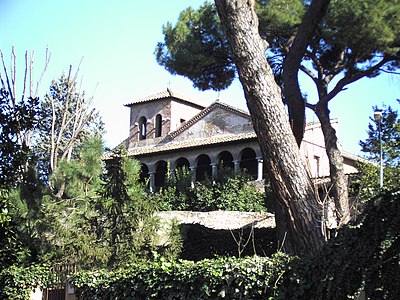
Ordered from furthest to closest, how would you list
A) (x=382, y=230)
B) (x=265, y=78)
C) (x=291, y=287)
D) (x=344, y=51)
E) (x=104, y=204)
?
1. (x=344, y=51)
2. (x=104, y=204)
3. (x=265, y=78)
4. (x=291, y=287)
5. (x=382, y=230)

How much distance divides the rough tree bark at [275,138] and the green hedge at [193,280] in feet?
3.97

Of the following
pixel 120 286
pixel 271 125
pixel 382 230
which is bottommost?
pixel 120 286

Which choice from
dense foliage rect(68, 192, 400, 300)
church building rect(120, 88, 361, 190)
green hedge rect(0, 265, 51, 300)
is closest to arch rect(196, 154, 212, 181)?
church building rect(120, 88, 361, 190)

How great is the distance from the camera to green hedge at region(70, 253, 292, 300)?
8781mm

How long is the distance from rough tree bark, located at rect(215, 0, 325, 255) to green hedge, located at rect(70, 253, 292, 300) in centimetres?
121

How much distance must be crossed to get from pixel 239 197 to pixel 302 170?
14053 mm

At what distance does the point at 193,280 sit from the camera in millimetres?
9539

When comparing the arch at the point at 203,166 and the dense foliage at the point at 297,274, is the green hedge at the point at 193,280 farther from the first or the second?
the arch at the point at 203,166

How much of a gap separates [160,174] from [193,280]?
91.6ft

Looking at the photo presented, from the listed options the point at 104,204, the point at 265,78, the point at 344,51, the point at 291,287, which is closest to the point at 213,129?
the point at 344,51

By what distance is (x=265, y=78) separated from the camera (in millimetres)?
10578

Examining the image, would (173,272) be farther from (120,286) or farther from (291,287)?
(291,287)

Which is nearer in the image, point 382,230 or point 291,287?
point 382,230

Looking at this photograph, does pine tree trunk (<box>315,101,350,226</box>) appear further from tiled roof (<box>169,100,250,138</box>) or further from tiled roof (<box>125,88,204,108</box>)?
tiled roof (<box>125,88,204,108</box>)
